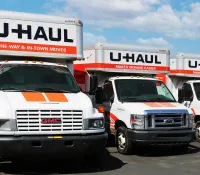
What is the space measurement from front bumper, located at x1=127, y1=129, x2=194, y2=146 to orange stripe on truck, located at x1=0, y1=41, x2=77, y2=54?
2.47 m

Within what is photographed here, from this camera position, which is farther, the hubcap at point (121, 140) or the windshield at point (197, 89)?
the windshield at point (197, 89)

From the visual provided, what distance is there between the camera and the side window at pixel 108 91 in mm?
9359

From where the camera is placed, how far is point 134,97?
9.02 m

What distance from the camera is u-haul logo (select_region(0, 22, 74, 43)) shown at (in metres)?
8.30

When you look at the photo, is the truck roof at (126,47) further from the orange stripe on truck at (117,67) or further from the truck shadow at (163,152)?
the truck shadow at (163,152)

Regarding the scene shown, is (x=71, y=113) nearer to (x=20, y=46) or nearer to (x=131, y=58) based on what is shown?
(x=20, y=46)

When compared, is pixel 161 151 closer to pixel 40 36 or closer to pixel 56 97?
pixel 56 97

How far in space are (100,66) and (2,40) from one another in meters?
3.59

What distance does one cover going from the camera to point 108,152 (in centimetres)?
861

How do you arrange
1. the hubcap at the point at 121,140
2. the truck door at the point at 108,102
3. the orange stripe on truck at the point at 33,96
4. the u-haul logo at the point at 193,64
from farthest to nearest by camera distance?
1. the u-haul logo at the point at 193,64
2. the truck door at the point at 108,102
3. the hubcap at the point at 121,140
4. the orange stripe on truck at the point at 33,96

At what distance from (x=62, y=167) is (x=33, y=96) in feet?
4.85

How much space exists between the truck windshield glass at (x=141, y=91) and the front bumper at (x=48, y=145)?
115 inches

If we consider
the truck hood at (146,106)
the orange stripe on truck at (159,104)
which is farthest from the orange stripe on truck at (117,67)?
the orange stripe on truck at (159,104)

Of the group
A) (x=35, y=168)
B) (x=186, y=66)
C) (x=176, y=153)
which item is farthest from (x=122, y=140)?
(x=186, y=66)
